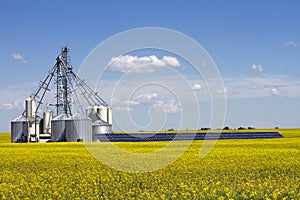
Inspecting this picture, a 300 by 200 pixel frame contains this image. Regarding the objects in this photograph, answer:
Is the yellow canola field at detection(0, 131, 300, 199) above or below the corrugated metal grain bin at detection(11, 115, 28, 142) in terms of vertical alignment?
below

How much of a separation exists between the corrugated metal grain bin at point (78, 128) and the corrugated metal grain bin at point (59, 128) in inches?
21.6

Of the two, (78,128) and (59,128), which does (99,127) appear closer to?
(78,128)

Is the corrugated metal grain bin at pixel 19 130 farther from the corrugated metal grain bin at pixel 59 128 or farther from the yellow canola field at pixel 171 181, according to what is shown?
the yellow canola field at pixel 171 181

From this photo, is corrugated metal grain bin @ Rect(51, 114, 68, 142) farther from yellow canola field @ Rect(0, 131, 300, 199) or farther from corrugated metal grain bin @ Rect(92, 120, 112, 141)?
yellow canola field @ Rect(0, 131, 300, 199)

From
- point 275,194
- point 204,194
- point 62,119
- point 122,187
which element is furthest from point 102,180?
point 62,119

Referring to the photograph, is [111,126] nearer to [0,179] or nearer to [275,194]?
[0,179]

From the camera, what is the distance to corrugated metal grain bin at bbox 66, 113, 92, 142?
63.9 m

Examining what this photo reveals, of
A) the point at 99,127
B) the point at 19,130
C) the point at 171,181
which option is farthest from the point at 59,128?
the point at 171,181

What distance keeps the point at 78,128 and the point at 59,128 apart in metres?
2.52

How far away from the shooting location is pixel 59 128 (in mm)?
64562

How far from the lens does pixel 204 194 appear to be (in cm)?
1359

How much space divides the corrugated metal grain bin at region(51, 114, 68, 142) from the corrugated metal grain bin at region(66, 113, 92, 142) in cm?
55

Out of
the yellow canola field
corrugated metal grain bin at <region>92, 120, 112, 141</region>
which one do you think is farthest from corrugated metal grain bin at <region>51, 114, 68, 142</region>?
the yellow canola field

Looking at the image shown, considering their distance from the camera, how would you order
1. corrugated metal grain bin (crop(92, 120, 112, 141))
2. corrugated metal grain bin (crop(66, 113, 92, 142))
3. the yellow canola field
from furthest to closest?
1. corrugated metal grain bin (crop(92, 120, 112, 141))
2. corrugated metal grain bin (crop(66, 113, 92, 142))
3. the yellow canola field
